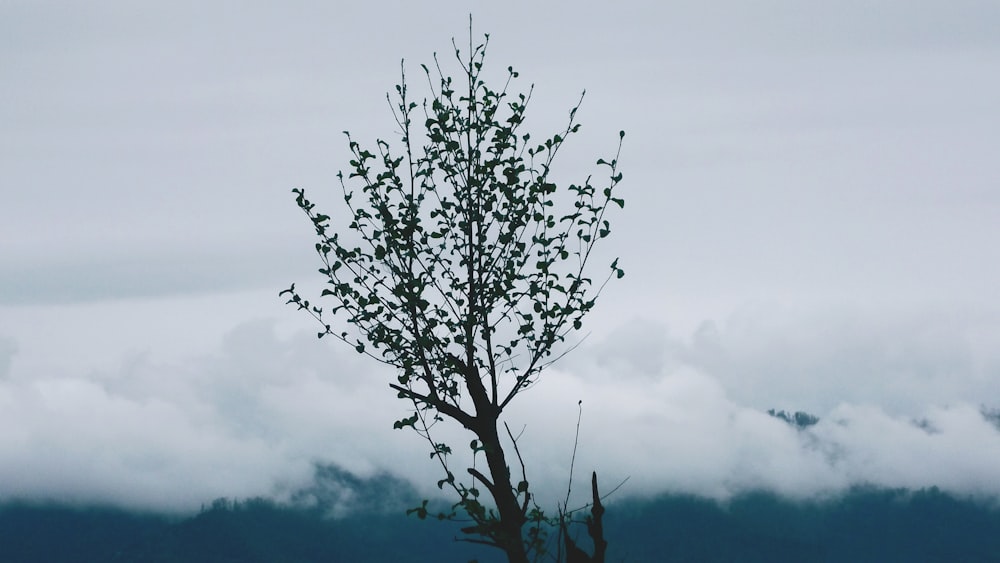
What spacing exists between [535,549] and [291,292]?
557 centimetres

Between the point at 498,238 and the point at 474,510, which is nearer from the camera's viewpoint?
the point at 474,510

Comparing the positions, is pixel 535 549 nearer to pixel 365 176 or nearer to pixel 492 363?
pixel 492 363

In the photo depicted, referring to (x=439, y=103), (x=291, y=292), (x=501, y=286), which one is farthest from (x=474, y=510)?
(x=439, y=103)

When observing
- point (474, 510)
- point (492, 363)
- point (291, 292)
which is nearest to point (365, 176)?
point (291, 292)

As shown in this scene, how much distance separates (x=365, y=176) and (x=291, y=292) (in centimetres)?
222

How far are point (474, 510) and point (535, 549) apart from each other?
105 cm

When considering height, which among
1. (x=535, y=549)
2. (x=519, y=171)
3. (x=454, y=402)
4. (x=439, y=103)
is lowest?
(x=535, y=549)

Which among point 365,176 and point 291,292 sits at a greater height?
point 365,176

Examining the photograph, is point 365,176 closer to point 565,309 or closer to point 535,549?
point 565,309

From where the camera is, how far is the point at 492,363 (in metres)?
15.7

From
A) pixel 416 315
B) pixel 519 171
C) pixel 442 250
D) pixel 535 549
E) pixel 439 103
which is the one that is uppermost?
pixel 439 103

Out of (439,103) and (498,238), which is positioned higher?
(439,103)

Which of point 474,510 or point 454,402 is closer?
point 474,510

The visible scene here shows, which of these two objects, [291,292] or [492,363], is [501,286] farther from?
[291,292]
